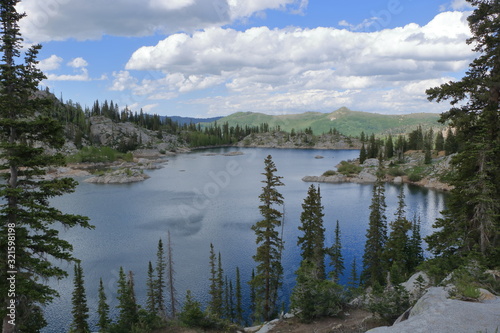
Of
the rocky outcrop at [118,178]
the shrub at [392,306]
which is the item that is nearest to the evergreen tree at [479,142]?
the shrub at [392,306]

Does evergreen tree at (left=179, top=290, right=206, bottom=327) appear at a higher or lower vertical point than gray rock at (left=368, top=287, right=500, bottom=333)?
lower

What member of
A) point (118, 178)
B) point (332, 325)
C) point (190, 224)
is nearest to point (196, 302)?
point (332, 325)

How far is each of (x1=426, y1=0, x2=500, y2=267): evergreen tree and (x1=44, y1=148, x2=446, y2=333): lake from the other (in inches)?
975

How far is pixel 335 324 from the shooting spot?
1427 centimetres

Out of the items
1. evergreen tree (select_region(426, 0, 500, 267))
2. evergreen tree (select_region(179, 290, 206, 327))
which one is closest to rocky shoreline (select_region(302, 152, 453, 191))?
evergreen tree (select_region(426, 0, 500, 267))

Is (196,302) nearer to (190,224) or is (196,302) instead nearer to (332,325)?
(332,325)

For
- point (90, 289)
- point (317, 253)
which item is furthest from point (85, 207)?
point (317, 253)

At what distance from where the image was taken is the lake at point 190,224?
129ft

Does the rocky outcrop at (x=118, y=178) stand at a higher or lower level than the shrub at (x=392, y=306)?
lower

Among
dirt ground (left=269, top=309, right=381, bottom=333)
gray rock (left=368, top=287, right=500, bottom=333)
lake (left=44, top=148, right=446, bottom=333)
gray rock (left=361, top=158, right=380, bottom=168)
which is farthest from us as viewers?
gray rock (left=361, top=158, right=380, bottom=168)

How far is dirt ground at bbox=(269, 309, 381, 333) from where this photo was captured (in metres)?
12.9

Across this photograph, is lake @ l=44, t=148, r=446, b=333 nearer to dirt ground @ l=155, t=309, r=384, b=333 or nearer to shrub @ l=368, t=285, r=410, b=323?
dirt ground @ l=155, t=309, r=384, b=333

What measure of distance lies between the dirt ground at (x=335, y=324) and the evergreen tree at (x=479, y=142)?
6.27 metres

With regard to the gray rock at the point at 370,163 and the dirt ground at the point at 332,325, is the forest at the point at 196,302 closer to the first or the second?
the dirt ground at the point at 332,325
